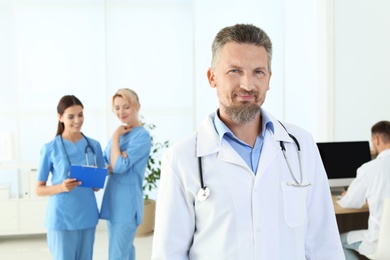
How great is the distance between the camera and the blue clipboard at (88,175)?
249cm

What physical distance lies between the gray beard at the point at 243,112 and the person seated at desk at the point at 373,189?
1741 mm

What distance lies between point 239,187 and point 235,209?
0.06 m

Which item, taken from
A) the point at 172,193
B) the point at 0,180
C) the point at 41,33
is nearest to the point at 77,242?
the point at 172,193

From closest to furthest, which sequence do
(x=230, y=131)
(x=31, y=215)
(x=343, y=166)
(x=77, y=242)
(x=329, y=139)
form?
(x=230, y=131) → (x=77, y=242) → (x=343, y=166) → (x=329, y=139) → (x=31, y=215)

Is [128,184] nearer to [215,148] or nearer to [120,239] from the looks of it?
[120,239]

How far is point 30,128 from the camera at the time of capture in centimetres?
472

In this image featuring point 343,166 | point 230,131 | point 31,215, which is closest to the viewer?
point 230,131

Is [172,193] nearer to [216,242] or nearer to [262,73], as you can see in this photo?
[216,242]

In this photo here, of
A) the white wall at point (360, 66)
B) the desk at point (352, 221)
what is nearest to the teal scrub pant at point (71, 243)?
the desk at point (352, 221)

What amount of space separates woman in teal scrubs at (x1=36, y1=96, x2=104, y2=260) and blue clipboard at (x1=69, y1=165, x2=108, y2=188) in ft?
0.14

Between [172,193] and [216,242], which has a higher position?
[172,193]

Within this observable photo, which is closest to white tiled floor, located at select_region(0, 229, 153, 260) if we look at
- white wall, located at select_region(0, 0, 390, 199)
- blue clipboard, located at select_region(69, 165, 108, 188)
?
white wall, located at select_region(0, 0, 390, 199)

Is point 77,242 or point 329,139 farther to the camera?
point 329,139

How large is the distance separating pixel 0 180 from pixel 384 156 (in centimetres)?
369
